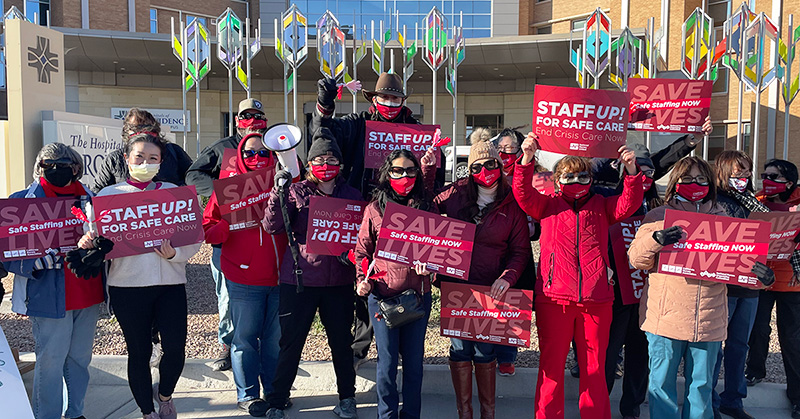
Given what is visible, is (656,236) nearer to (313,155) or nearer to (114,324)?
(313,155)

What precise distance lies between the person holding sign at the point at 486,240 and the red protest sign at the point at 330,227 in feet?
2.34

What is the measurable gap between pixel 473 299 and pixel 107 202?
8.80 ft

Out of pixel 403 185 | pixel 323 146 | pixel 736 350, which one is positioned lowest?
pixel 736 350

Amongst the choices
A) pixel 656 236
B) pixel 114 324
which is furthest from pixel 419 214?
pixel 114 324

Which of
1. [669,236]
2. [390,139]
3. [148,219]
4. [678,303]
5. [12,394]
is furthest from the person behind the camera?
[390,139]

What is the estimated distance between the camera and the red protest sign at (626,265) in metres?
4.51

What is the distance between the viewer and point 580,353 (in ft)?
13.7

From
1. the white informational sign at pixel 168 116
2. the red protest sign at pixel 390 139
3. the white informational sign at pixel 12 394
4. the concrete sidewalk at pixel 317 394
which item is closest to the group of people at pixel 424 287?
the concrete sidewalk at pixel 317 394

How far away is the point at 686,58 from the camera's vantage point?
1333cm

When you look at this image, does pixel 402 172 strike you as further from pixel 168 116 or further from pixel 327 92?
pixel 168 116

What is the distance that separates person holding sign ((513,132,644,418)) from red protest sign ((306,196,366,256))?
1.29m

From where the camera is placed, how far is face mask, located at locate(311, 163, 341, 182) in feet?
14.8

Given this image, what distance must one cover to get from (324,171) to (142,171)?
1.30m

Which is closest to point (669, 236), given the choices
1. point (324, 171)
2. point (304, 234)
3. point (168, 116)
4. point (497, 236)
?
point (497, 236)
